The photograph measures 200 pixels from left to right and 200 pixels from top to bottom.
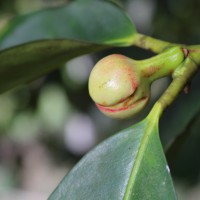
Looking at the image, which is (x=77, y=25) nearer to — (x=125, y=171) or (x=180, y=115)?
(x=180, y=115)

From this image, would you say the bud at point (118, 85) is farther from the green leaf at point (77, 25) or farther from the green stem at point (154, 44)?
the green leaf at point (77, 25)

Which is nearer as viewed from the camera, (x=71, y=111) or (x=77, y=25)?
(x=77, y=25)

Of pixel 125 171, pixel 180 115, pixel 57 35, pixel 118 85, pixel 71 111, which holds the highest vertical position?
pixel 118 85

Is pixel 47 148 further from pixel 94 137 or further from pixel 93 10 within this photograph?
pixel 93 10

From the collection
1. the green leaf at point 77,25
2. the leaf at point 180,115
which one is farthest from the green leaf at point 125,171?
the leaf at point 180,115

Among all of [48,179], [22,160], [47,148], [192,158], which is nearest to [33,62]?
[192,158]

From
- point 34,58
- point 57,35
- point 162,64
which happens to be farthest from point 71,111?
point 162,64

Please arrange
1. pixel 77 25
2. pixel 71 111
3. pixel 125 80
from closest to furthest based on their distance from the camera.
A: pixel 125 80, pixel 77 25, pixel 71 111
